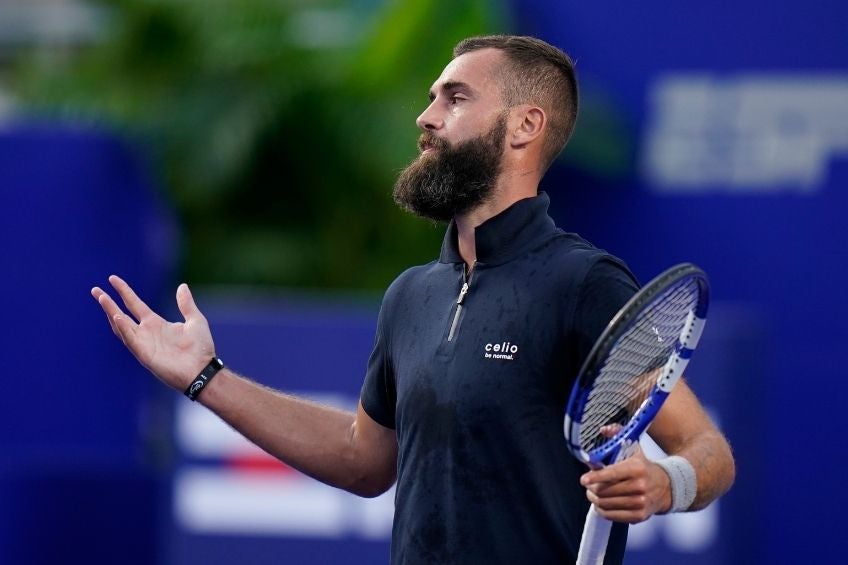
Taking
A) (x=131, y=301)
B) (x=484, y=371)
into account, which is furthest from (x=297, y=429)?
(x=484, y=371)

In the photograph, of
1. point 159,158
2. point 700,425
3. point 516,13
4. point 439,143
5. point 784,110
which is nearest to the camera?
point 700,425

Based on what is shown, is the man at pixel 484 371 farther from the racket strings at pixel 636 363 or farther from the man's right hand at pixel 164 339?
the racket strings at pixel 636 363

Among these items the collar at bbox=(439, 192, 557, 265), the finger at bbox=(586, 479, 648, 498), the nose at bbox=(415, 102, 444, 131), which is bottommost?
the finger at bbox=(586, 479, 648, 498)

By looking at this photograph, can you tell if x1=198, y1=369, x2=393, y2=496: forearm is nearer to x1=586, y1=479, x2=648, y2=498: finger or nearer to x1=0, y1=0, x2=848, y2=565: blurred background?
x1=586, y1=479, x2=648, y2=498: finger

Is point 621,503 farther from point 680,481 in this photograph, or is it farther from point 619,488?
point 680,481

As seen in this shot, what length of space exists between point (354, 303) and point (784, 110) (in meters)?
2.74

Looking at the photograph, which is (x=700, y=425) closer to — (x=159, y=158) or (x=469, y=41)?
(x=469, y=41)

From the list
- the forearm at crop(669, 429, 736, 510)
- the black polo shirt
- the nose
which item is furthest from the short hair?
the forearm at crop(669, 429, 736, 510)

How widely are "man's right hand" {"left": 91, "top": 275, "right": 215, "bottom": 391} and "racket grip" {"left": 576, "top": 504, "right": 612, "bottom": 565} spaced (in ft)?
3.65

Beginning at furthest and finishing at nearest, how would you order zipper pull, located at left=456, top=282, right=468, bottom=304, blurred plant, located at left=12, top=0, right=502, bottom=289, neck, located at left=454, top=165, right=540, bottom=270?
blurred plant, located at left=12, top=0, right=502, bottom=289 < neck, located at left=454, top=165, right=540, bottom=270 < zipper pull, located at left=456, top=282, right=468, bottom=304

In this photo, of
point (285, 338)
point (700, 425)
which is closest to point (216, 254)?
point (285, 338)

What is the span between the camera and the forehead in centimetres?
387

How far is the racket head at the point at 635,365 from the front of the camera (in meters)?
3.12

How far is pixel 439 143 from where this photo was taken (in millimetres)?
3824
